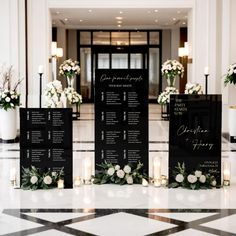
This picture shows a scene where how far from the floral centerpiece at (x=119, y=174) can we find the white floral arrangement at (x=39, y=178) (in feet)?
1.87

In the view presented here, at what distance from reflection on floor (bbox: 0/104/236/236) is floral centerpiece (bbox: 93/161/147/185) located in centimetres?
13

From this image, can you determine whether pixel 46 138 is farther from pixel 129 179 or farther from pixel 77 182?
pixel 129 179

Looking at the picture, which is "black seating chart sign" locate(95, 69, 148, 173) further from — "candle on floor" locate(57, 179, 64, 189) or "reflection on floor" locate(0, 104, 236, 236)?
"candle on floor" locate(57, 179, 64, 189)

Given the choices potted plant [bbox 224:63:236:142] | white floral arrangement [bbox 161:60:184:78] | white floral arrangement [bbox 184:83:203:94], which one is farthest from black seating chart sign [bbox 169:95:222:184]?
white floral arrangement [bbox 161:60:184:78]

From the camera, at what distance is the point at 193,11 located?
15.5 meters

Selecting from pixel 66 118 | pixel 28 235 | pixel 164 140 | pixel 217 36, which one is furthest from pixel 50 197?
pixel 217 36

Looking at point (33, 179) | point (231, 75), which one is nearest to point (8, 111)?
point (231, 75)

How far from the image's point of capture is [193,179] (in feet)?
24.6

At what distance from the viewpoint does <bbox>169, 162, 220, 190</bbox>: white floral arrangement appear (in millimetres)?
7520

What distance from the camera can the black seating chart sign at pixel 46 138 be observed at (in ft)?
24.7

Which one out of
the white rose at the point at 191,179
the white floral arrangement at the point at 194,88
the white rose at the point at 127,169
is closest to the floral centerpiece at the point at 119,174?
the white rose at the point at 127,169

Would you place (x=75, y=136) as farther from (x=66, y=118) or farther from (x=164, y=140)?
(x=66, y=118)

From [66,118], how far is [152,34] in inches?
799

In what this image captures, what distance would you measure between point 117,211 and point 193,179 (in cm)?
146
